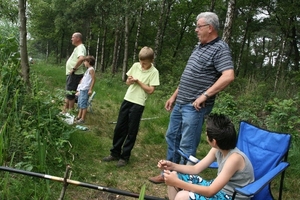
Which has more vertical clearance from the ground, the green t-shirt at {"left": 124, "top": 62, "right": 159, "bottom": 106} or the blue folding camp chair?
the green t-shirt at {"left": 124, "top": 62, "right": 159, "bottom": 106}

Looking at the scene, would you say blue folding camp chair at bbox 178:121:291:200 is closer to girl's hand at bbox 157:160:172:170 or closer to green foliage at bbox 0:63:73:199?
girl's hand at bbox 157:160:172:170

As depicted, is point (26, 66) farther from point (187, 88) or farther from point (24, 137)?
point (187, 88)

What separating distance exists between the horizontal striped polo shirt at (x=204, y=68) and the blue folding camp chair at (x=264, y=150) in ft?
1.54

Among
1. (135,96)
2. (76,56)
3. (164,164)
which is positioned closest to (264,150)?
(164,164)

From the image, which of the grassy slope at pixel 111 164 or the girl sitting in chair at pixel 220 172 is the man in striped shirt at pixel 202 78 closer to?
the girl sitting in chair at pixel 220 172

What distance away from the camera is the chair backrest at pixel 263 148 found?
243 cm

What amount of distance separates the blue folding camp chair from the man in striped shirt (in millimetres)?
344

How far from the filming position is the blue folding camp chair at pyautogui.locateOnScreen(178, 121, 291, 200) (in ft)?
7.70

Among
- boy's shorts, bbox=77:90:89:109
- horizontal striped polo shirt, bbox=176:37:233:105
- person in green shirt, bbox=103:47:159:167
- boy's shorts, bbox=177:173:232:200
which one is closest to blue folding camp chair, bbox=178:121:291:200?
boy's shorts, bbox=177:173:232:200

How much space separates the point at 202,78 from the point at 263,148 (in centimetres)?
83

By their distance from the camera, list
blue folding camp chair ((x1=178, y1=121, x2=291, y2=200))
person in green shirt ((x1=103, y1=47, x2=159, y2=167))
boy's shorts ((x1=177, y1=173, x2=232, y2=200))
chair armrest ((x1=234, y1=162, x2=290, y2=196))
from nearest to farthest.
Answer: chair armrest ((x1=234, y1=162, x2=290, y2=196))
boy's shorts ((x1=177, y1=173, x2=232, y2=200))
blue folding camp chair ((x1=178, y1=121, x2=291, y2=200))
person in green shirt ((x1=103, y1=47, x2=159, y2=167))

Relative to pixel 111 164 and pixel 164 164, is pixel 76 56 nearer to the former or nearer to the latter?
pixel 111 164

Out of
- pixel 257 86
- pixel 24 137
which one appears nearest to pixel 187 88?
pixel 24 137

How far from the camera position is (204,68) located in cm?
278
